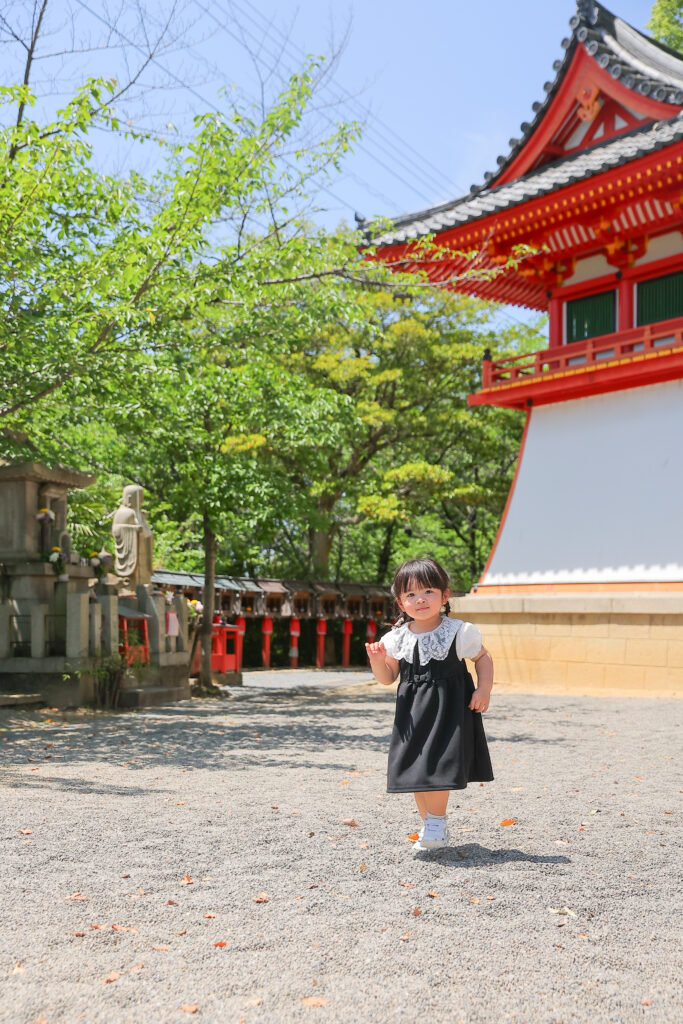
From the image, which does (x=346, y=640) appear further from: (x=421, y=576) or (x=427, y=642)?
(x=421, y=576)

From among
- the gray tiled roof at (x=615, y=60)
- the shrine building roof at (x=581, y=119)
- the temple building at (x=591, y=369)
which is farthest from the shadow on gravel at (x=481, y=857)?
the gray tiled roof at (x=615, y=60)

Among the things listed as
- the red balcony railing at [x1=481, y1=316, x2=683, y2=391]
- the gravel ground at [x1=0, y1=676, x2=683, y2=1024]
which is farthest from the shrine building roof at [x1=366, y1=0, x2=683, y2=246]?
the gravel ground at [x1=0, y1=676, x2=683, y2=1024]

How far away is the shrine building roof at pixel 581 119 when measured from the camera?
46.2ft

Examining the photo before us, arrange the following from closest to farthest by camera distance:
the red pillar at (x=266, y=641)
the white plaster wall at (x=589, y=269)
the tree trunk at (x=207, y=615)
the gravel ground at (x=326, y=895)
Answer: the gravel ground at (x=326, y=895), the tree trunk at (x=207, y=615), the white plaster wall at (x=589, y=269), the red pillar at (x=266, y=641)

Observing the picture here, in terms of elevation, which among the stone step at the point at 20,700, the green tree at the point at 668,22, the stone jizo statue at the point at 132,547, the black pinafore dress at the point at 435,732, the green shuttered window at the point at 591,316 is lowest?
the stone step at the point at 20,700

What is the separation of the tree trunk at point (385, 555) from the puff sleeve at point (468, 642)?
24.3m

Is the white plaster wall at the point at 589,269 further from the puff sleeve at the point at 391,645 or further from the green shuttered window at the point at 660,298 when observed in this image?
the puff sleeve at the point at 391,645

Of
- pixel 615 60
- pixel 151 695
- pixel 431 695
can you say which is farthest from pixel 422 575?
pixel 615 60

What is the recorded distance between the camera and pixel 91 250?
9.69 m

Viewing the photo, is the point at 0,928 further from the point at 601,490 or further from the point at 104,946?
the point at 601,490

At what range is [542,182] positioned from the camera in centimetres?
1423

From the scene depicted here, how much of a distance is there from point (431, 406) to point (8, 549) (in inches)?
565

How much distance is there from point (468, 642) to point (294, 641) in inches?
781

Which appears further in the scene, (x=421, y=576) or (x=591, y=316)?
(x=591, y=316)
